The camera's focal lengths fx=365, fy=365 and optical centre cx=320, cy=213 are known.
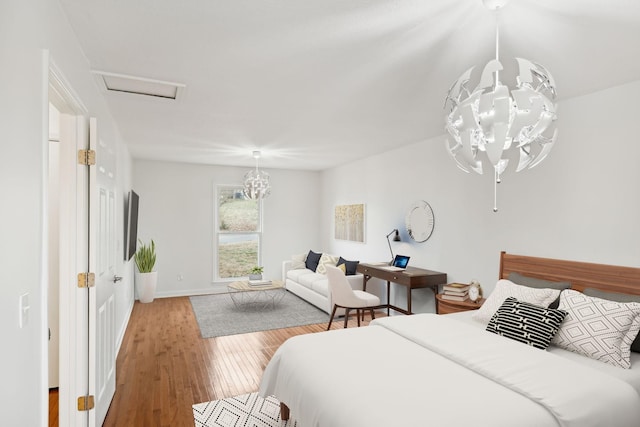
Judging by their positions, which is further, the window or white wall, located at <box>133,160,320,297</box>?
the window

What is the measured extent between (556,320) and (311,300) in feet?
13.1

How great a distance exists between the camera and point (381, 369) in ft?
6.68

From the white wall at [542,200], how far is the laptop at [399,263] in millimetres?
205

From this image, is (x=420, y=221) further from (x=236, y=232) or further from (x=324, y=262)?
(x=236, y=232)

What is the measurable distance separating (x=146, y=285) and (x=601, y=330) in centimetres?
617

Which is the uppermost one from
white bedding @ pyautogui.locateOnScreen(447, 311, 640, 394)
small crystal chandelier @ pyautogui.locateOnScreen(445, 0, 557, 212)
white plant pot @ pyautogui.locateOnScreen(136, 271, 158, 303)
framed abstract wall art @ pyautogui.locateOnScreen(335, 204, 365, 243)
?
small crystal chandelier @ pyautogui.locateOnScreen(445, 0, 557, 212)

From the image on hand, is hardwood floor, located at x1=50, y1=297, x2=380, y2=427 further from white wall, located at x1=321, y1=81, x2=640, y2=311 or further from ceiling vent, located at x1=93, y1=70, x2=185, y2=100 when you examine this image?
ceiling vent, located at x1=93, y1=70, x2=185, y2=100

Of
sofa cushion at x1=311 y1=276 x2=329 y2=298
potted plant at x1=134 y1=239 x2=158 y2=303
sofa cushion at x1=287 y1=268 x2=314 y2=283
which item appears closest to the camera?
sofa cushion at x1=311 y1=276 x2=329 y2=298

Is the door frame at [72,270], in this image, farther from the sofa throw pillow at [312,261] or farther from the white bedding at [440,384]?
the sofa throw pillow at [312,261]

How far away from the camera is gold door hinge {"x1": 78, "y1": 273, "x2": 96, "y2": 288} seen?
2.21 meters

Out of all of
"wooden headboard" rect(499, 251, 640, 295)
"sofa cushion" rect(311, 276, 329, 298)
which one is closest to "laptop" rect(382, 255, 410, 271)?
"sofa cushion" rect(311, 276, 329, 298)

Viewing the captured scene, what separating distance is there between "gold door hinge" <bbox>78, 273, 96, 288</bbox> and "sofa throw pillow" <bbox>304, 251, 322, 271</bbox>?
4.74 m

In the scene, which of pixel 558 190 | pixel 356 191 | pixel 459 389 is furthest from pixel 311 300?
pixel 459 389

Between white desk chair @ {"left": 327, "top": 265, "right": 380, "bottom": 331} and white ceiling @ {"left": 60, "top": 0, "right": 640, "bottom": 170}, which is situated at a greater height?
white ceiling @ {"left": 60, "top": 0, "right": 640, "bottom": 170}
